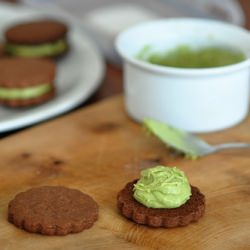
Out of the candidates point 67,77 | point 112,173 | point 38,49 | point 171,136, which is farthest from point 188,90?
point 38,49

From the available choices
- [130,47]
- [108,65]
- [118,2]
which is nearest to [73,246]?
[130,47]

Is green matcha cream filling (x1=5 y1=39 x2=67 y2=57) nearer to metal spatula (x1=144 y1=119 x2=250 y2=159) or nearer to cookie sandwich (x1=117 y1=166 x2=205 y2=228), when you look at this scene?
metal spatula (x1=144 y1=119 x2=250 y2=159)

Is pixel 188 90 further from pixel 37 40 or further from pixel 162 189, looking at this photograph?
pixel 37 40

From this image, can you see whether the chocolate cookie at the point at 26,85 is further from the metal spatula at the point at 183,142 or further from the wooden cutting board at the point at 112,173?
the metal spatula at the point at 183,142

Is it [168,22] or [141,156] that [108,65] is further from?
[141,156]

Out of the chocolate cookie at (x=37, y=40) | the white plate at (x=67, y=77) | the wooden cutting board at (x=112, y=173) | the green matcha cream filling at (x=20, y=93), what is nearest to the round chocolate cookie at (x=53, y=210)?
the wooden cutting board at (x=112, y=173)

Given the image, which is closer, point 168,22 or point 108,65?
point 168,22

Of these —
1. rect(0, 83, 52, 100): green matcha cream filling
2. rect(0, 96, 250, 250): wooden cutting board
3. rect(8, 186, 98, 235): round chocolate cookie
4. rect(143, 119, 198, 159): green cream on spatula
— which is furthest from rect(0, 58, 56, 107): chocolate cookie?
rect(8, 186, 98, 235): round chocolate cookie
